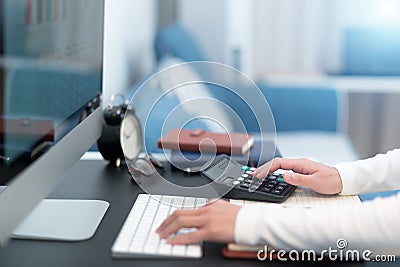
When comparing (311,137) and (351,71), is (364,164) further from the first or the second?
(351,71)

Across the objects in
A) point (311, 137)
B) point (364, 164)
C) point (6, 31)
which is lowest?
point (311, 137)

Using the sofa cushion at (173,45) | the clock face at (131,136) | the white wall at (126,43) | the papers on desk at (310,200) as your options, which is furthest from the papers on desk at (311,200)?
the sofa cushion at (173,45)

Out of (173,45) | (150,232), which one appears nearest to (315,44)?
(173,45)

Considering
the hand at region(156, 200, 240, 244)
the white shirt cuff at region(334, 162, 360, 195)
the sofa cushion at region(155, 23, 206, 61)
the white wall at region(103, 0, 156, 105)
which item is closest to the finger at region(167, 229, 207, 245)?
the hand at region(156, 200, 240, 244)

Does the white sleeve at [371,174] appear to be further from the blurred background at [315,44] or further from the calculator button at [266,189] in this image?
the blurred background at [315,44]

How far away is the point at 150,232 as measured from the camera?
3.18ft

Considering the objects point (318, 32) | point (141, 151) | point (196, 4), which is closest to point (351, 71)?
point (318, 32)

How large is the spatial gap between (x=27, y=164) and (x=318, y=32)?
122 inches

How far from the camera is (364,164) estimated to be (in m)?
1.17

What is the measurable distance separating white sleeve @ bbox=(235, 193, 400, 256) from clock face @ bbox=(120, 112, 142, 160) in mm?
478

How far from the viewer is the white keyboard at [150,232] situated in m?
0.91

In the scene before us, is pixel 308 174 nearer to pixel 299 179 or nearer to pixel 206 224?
pixel 299 179

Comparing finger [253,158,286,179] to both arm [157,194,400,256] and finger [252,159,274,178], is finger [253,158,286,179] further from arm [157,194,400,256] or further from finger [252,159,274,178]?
arm [157,194,400,256]

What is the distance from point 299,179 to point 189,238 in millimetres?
292
